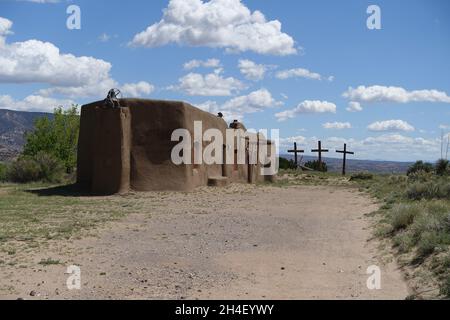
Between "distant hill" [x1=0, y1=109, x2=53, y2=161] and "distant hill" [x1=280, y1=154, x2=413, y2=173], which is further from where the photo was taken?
"distant hill" [x1=0, y1=109, x2=53, y2=161]

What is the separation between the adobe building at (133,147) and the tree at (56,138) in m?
13.9

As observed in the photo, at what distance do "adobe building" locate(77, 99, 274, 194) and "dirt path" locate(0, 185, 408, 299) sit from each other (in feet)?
16.2

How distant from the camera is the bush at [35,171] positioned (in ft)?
80.7

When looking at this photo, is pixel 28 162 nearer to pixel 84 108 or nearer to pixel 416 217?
pixel 84 108

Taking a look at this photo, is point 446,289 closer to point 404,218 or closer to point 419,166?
point 404,218

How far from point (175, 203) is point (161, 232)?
18.5 feet

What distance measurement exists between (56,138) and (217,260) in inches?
1139

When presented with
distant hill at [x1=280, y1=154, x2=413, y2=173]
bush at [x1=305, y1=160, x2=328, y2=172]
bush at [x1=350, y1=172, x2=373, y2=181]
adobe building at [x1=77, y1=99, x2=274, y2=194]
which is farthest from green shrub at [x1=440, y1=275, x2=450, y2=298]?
bush at [x1=305, y1=160, x2=328, y2=172]

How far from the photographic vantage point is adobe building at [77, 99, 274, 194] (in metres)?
18.7

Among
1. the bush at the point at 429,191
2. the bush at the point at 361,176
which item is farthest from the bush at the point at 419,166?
the bush at the point at 429,191

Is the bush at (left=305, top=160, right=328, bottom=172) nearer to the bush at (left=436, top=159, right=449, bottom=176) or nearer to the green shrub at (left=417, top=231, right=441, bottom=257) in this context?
the bush at (left=436, top=159, right=449, bottom=176)

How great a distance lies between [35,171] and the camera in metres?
24.6

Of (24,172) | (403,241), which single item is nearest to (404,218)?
(403,241)

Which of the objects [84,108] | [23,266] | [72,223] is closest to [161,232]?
[72,223]
